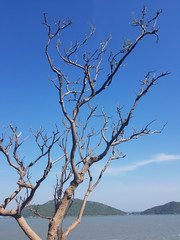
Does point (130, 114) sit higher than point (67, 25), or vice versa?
point (67, 25)

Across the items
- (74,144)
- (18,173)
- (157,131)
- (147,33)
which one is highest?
(147,33)

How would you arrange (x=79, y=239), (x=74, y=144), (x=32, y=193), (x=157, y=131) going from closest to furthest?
(x=74, y=144) → (x=32, y=193) → (x=157, y=131) → (x=79, y=239)

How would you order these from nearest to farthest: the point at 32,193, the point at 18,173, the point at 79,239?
the point at 32,193 → the point at 18,173 → the point at 79,239

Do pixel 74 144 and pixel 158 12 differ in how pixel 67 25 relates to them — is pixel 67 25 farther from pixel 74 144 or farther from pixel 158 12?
pixel 74 144

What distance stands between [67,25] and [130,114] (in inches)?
80.5

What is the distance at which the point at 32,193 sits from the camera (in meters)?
4.43

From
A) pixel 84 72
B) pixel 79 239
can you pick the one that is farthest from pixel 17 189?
pixel 79 239

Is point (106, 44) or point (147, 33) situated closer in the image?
point (147, 33)

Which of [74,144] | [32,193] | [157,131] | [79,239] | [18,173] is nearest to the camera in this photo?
[74,144]

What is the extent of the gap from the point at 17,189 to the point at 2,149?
2.79 ft

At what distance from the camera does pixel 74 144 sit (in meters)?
4.13

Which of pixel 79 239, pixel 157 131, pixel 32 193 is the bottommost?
Result: pixel 79 239

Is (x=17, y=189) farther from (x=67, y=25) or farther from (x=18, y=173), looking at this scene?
(x=67, y=25)

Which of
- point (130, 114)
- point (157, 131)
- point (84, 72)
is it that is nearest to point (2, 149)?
point (84, 72)
